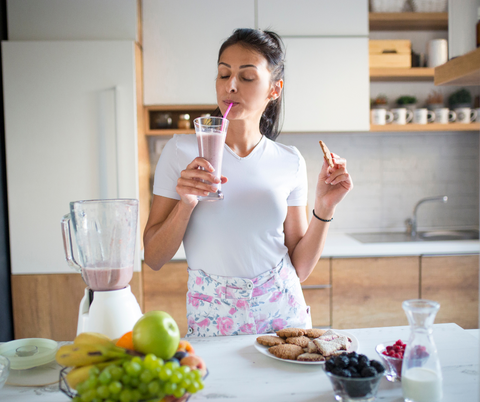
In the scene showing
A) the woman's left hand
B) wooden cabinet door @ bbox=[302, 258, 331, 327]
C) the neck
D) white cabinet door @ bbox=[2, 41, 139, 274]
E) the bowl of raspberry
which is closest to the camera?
the bowl of raspberry

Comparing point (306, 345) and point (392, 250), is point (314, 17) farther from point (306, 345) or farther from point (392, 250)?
point (306, 345)

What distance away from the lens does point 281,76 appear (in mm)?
1452

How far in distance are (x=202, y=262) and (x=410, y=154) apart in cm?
223

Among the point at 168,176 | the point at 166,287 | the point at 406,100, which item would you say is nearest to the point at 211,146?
the point at 168,176

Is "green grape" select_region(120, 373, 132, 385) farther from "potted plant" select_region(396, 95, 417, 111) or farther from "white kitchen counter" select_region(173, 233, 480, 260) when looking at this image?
"potted plant" select_region(396, 95, 417, 111)

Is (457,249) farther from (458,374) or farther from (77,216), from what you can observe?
(77,216)

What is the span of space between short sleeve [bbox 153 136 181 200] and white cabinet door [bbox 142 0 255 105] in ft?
4.26

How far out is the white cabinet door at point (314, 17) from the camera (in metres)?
2.54

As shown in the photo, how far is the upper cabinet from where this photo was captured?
2.36 metres

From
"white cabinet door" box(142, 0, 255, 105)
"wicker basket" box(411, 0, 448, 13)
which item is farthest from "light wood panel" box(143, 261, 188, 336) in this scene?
"wicker basket" box(411, 0, 448, 13)

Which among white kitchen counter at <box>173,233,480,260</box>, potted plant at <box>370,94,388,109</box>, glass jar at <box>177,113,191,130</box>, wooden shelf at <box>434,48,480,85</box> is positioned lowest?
white kitchen counter at <box>173,233,480,260</box>

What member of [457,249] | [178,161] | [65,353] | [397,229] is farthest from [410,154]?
[65,353]

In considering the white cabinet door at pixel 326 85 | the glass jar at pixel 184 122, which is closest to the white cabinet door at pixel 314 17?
the white cabinet door at pixel 326 85

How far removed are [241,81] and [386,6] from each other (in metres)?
1.90
